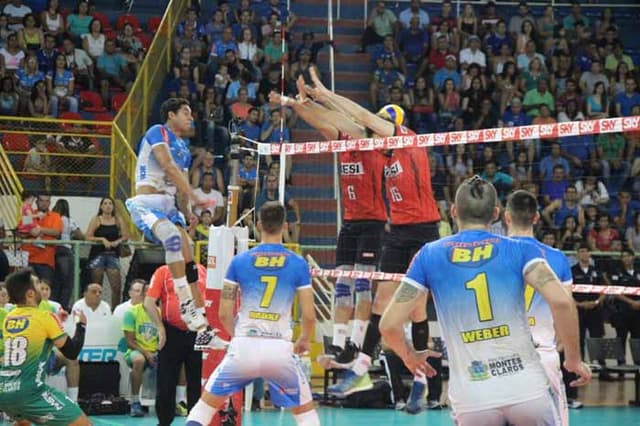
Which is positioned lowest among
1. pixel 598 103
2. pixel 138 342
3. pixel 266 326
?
pixel 138 342

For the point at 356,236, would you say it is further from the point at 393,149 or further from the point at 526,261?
the point at 526,261

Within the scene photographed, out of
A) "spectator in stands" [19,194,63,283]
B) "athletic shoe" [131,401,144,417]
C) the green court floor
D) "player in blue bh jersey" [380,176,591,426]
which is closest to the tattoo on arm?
"player in blue bh jersey" [380,176,591,426]

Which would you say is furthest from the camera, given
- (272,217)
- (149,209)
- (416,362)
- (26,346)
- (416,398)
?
(416,398)

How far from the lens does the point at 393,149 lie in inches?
473

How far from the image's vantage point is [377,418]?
1631 cm

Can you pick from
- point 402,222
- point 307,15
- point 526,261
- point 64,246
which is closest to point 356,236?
point 402,222

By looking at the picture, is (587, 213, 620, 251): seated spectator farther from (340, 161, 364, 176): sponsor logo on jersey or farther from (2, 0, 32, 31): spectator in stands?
(2, 0, 32, 31): spectator in stands

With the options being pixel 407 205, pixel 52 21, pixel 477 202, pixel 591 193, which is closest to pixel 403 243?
pixel 407 205

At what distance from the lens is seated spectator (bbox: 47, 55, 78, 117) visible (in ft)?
72.1

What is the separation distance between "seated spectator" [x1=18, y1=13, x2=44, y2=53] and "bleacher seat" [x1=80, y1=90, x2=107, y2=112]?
1.31 metres

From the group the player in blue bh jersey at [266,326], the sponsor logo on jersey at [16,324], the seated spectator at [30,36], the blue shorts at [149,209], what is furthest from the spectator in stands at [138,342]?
the seated spectator at [30,36]

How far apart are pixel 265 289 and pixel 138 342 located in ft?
23.6

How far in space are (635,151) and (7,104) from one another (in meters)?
11.9

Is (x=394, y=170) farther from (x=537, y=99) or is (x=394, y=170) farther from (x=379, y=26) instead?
(x=379, y=26)
